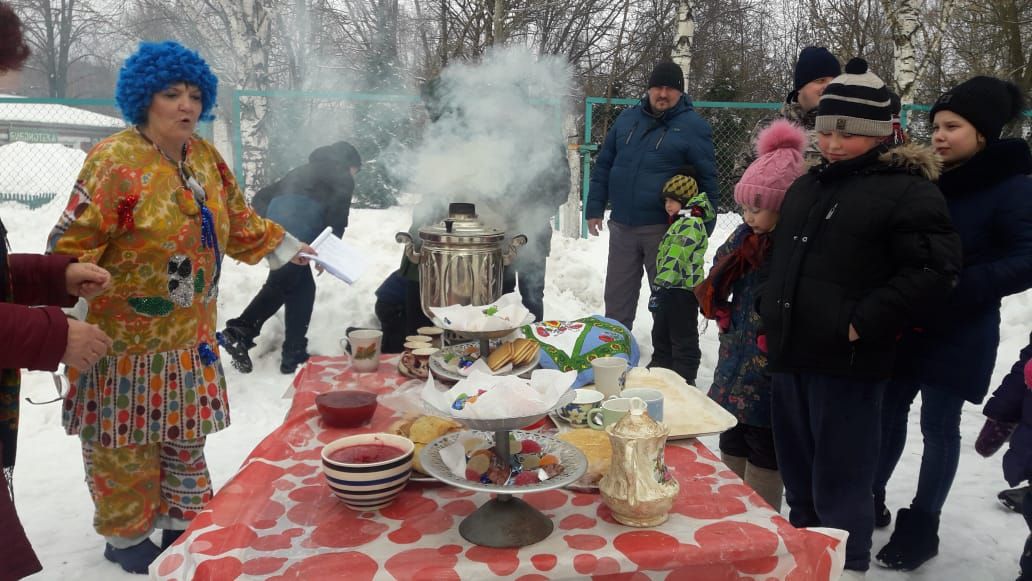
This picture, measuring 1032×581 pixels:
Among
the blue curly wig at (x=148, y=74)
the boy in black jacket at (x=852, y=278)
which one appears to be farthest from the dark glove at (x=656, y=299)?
the blue curly wig at (x=148, y=74)

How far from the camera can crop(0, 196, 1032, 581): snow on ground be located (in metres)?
2.82

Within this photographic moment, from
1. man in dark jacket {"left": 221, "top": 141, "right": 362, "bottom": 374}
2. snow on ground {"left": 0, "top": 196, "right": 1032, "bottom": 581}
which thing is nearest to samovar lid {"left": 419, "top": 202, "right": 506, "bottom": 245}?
snow on ground {"left": 0, "top": 196, "right": 1032, "bottom": 581}

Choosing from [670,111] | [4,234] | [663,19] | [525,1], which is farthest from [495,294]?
[663,19]

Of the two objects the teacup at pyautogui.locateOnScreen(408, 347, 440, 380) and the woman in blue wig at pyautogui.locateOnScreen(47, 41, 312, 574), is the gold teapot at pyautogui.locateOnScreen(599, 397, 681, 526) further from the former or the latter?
the woman in blue wig at pyautogui.locateOnScreen(47, 41, 312, 574)

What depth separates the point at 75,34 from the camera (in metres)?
23.2

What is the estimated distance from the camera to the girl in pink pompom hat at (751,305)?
2514mm

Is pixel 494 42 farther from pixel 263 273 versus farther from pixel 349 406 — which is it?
pixel 349 406

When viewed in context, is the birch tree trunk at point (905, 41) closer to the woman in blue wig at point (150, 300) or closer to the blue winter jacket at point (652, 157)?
the blue winter jacket at point (652, 157)

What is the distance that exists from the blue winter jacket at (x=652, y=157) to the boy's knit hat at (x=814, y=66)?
3.87ft

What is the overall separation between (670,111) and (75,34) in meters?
25.3

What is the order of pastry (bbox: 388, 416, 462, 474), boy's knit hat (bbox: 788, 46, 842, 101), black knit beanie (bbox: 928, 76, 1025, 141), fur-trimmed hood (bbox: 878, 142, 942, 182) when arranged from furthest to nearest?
boy's knit hat (bbox: 788, 46, 842, 101), black knit beanie (bbox: 928, 76, 1025, 141), fur-trimmed hood (bbox: 878, 142, 942, 182), pastry (bbox: 388, 416, 462, 474)

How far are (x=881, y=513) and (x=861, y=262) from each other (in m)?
1.49

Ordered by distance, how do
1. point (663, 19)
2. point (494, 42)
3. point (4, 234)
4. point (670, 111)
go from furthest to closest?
point (663, 19) → point (494, 42) → point (670, 111) → point (4, 234)

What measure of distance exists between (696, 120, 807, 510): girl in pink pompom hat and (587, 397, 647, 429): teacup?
823mm
